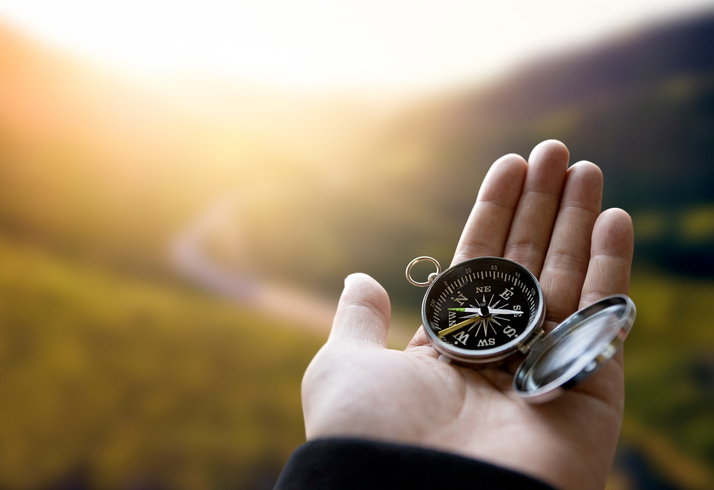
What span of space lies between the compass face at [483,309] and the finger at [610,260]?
0.17 m

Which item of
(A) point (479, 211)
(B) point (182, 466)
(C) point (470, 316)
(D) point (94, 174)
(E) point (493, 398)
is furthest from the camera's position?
(D) point (94, 174)

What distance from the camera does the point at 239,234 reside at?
267 cm

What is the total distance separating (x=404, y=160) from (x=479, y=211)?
2.97ft

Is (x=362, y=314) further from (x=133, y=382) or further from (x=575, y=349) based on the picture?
(x=133, y=382)

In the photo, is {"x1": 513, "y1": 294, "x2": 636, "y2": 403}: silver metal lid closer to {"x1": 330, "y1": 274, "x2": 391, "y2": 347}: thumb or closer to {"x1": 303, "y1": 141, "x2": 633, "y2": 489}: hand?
{"x1": 303, "y1": 141, "x2": 633, "y2": 489}: hand

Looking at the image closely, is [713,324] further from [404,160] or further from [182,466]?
[182,466]

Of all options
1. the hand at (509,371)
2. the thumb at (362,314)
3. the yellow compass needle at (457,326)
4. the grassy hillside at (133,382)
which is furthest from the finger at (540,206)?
the grassy hillside at (133,382)

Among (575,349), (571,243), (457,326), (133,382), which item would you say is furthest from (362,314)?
(133,382)

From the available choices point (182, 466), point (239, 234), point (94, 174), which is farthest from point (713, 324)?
point (94, 174)

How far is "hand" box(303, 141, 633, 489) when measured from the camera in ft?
4.28

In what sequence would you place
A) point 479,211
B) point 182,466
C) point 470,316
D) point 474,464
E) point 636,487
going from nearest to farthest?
point 474,464 → point 470,316 → point 479,211 → point 636,487 → point 182,466

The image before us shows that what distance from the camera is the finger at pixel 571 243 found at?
167 cm

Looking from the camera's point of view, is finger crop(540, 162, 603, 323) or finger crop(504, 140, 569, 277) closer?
finger crop(540, 162, 603, 323)

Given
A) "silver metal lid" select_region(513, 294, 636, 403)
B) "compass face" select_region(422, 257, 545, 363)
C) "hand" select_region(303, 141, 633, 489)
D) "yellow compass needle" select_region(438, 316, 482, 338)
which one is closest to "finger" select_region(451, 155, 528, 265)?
"hand" select_region(303, 141, 633, 489)
